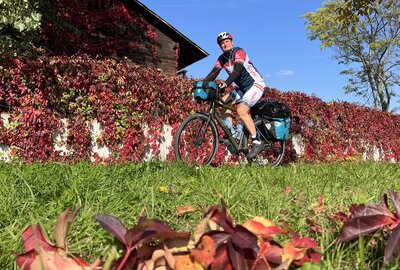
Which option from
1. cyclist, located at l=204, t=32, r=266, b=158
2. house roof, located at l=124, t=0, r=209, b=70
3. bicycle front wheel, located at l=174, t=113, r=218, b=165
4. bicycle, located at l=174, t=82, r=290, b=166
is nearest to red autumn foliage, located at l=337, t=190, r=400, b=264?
bicycle, located at l=174, t=82, r=290, b=166

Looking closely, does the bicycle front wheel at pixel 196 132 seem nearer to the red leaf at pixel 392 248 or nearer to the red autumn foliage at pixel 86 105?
the red autumn foliage at pixel 86 105

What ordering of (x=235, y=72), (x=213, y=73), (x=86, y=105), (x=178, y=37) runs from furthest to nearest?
(x=178, y=37) → (x=86, y=105) → (x=213, y=73) → (x=235, y=72)

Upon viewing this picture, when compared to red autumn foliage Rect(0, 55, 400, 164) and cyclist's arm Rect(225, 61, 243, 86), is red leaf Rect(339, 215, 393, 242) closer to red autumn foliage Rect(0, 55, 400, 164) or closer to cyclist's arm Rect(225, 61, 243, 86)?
cyclist's arm Rect(225, 61, 243, 86)

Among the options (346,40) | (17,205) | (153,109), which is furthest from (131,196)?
(346,40)

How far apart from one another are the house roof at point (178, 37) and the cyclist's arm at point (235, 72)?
1101cm

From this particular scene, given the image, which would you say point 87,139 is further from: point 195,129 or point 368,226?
point 368,226

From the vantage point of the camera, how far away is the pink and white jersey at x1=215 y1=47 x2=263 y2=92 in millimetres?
5473

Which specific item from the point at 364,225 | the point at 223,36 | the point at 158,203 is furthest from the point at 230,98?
the point at 364,225

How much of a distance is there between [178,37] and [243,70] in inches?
486

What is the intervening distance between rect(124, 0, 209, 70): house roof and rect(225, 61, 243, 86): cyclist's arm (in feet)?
36.1

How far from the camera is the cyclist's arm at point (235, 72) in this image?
5.20 metres

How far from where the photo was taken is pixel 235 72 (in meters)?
5.23

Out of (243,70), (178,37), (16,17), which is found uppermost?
(178,37)

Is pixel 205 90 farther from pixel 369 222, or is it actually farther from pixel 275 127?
pixel 369 222
